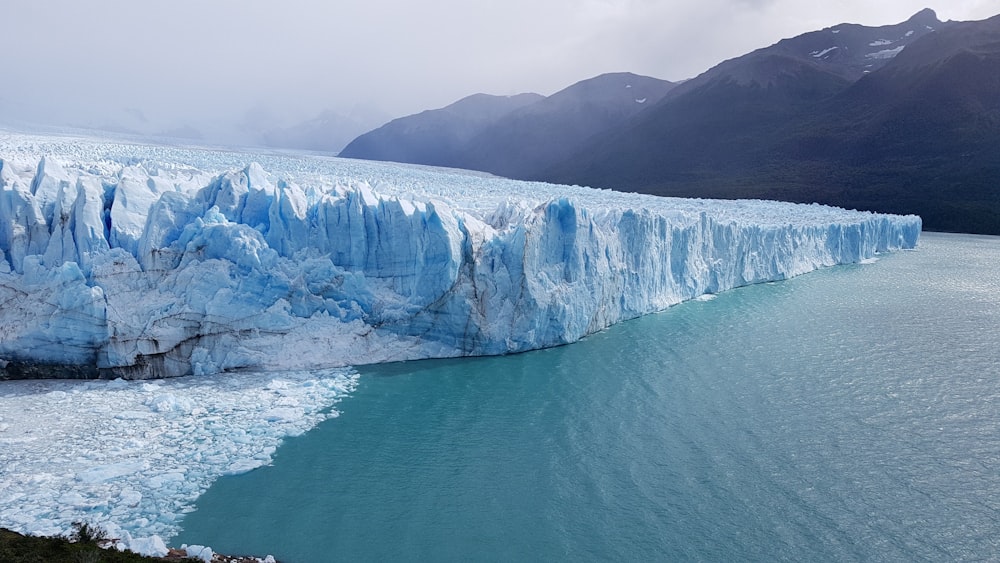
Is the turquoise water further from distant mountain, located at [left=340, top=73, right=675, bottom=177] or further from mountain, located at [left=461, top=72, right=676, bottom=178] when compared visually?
distant mountain, located at [left=340, top=73, right=675, bottom=177]

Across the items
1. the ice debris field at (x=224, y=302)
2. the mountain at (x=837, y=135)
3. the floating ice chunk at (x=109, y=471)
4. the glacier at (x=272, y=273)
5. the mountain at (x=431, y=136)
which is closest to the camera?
the floating ice chunk at (x=109, y=471)

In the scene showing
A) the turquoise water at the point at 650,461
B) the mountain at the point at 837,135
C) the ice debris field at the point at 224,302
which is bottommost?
the turquoise water at the point at 650,461

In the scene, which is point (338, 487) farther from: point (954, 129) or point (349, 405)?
point (954, 129)

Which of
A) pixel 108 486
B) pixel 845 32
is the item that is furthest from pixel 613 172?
pixel 108 486

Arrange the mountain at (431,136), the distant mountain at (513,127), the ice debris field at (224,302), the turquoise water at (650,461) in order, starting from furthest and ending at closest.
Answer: the mountain at (431,136) → the distant mountain at (513,127) → the ice debris field at (224,302) → the turquoise water at (650,461)

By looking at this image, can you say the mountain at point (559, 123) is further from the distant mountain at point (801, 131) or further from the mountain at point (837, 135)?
the mountain at point (837, 135)

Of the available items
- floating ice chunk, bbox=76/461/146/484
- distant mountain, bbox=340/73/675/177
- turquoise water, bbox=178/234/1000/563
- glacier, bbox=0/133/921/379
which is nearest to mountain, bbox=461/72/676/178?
distant mountain, bbox=340/73/675/177

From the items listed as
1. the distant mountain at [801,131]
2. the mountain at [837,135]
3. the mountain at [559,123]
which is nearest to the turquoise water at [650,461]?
the mountain at [837,135]

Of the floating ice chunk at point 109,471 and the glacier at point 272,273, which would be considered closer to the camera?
the floating ice chunk at point 109,471
